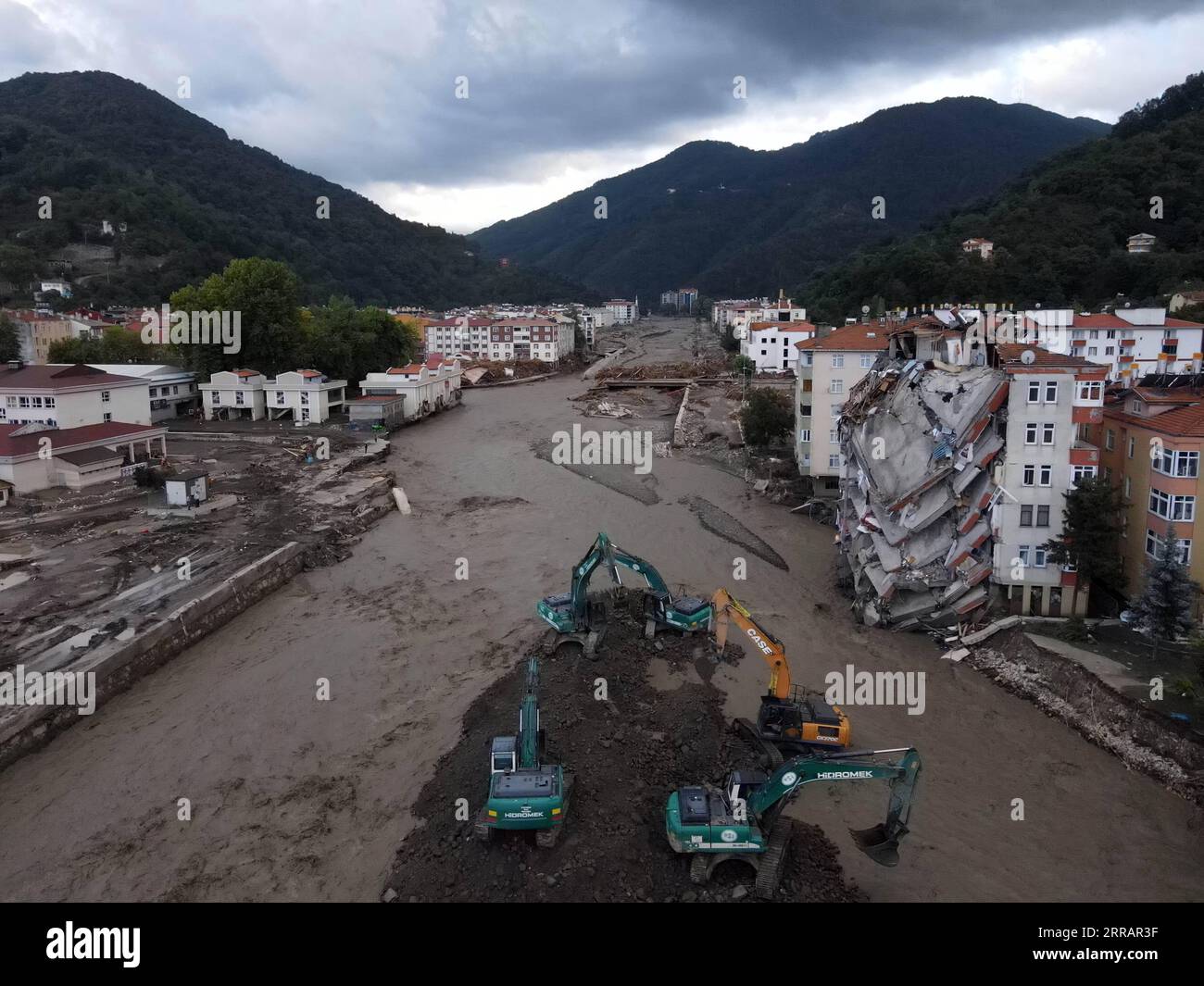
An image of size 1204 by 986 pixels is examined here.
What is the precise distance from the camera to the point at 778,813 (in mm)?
9312

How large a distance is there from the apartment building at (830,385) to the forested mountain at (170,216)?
7794 cm

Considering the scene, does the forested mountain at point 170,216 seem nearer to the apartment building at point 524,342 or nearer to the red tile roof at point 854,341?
the apartment building at point 524,342

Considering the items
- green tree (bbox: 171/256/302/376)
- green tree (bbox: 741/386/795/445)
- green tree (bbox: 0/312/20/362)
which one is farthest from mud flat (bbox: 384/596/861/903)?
green tree (bbox: 0/312/20/362)

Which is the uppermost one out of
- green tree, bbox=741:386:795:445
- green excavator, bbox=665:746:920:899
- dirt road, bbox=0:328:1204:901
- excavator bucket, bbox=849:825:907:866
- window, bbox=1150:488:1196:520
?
green tree, bbox=741:386:795:445

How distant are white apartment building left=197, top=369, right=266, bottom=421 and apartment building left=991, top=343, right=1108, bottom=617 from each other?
42.2 metres

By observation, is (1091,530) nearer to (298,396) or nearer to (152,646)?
(152,646)

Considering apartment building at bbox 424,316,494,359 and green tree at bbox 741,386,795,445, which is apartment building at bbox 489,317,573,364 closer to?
apartment building at bbox 424,316,494,359

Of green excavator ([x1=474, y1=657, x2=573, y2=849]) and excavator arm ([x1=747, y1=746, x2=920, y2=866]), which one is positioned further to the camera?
green excavator ([x1=474, y1=657, x2=573, y2=849])

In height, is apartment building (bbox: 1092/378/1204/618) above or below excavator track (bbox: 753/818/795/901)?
above

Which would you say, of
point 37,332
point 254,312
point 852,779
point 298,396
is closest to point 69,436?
point 298,396

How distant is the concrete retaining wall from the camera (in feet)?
42.9

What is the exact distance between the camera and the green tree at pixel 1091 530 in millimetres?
15430

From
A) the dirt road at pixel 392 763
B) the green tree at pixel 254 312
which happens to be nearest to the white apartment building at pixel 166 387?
the green tree at pixel 254 312
